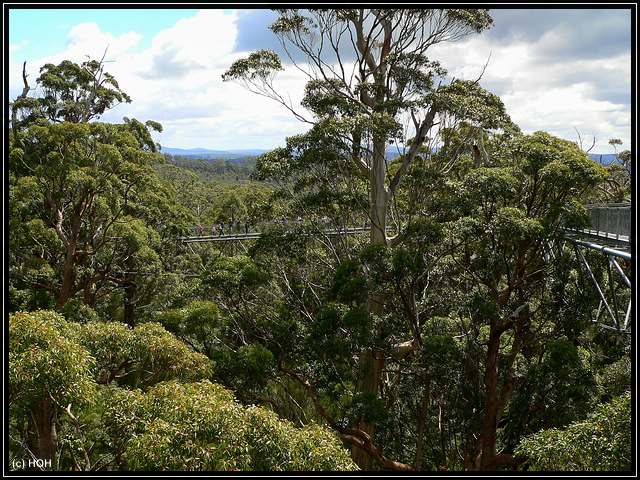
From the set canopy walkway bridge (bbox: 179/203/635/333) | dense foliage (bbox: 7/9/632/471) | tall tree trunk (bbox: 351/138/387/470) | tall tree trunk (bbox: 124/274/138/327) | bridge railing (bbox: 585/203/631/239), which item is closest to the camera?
canopy walkway bridge (bbox: 179/203/635/333)

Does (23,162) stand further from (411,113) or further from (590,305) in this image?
(590,305)

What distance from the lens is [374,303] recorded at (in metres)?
12.0

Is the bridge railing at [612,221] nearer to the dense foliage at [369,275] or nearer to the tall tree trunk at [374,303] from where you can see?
the dense foliage at [369,275]

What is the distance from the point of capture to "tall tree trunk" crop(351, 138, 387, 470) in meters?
11.6

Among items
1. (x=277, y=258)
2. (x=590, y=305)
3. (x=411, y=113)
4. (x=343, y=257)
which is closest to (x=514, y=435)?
(x=590, y=305)

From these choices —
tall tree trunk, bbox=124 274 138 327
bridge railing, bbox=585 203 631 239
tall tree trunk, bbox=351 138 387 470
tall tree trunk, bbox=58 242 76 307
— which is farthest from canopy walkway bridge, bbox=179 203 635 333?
tall tree trunk, bbox=124 274 138 327

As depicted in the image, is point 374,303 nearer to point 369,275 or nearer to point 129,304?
point 369,275

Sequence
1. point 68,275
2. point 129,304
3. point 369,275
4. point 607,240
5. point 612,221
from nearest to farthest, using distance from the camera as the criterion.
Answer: point 612,221 < point 607,240 < point 369,275 < point 68,275 < point 129,304

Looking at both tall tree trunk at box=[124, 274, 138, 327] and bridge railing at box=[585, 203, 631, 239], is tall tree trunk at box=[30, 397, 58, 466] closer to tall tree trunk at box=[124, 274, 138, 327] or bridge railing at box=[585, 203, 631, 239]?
bridge railing at box=[585, 203, 631, 239]

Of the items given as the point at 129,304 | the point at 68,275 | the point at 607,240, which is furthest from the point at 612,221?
the point at 129,304

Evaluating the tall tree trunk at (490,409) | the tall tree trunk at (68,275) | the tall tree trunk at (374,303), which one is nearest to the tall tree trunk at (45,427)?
the tall tree trunk at (374,303)

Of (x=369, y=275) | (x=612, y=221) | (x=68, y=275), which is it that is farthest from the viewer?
(x=68, y=275)

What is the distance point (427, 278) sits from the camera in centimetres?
1162

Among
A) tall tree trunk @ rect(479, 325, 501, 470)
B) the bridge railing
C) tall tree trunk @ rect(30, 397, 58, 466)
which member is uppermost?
the bridge railing
